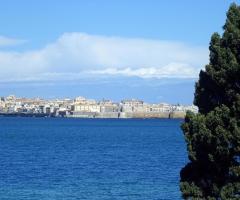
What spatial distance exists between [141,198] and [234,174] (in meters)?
18.9

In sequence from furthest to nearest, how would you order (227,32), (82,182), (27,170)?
(27,170) < (82,182) < (227,32)

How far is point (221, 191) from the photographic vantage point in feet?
57.4

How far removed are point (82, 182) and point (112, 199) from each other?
8345 millimetres

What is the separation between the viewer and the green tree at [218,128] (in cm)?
1761

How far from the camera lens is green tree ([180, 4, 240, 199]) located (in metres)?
17.6

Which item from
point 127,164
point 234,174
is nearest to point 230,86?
point 234,174

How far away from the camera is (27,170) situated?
53.4 metres

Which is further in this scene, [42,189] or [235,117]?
[42,189]

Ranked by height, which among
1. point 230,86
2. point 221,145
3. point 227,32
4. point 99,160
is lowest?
point 99,160

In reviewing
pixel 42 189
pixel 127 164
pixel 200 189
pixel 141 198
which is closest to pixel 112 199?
pixel 141 198

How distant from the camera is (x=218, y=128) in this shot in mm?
17641

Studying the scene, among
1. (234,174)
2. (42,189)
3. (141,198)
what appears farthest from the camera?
(42,189)

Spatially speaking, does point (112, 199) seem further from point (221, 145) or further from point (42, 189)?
point (221, 145)

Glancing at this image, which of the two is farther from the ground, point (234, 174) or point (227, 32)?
point (227, 32)
